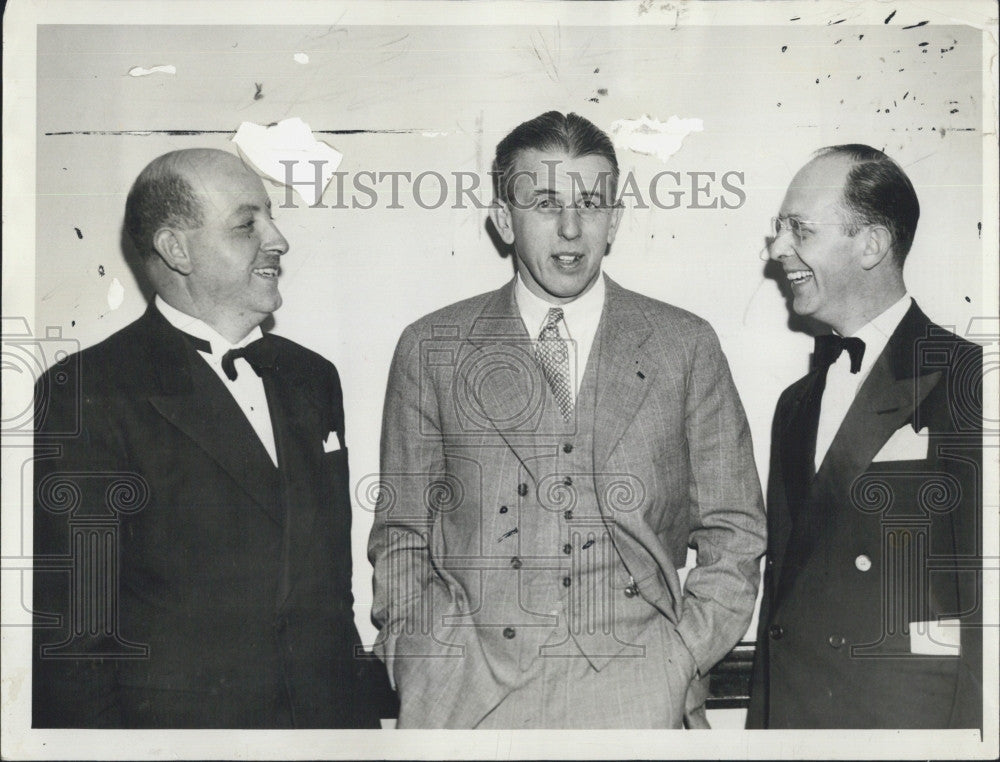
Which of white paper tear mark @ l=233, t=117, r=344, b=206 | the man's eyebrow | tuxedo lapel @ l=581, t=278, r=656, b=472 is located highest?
white paper tear mark @ l=233, t=117, r=344, b=206

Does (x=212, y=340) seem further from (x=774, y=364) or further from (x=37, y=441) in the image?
(x=774, y=364)

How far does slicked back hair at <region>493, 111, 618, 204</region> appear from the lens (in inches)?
103

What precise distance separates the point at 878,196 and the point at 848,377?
49 cm

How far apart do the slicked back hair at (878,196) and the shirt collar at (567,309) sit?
693mm

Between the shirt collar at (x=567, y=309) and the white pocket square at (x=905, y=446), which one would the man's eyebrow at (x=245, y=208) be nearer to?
the shirt collar at (x=567, y=309)

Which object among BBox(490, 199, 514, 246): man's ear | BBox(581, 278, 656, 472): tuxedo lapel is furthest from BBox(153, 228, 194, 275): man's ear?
BBox(581, 278, 656, 472): tuxedo lapel

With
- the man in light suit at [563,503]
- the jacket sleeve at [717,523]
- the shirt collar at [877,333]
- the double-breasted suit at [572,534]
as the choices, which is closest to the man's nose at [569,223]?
the man in light suit at [563,503]

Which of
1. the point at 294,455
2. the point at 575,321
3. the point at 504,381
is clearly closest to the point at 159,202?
the point at 294,455

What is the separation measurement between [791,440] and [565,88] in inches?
43.6

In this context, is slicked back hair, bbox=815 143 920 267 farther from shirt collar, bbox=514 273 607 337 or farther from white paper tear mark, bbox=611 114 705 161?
shirt collar, bbox=514 273 607 337

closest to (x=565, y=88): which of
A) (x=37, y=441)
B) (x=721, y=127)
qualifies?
(x=721, y=127)

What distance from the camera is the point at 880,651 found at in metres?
2.66

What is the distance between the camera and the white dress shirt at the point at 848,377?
2.65 metres

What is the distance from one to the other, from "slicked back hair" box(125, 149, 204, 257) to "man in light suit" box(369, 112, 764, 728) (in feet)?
2.45
